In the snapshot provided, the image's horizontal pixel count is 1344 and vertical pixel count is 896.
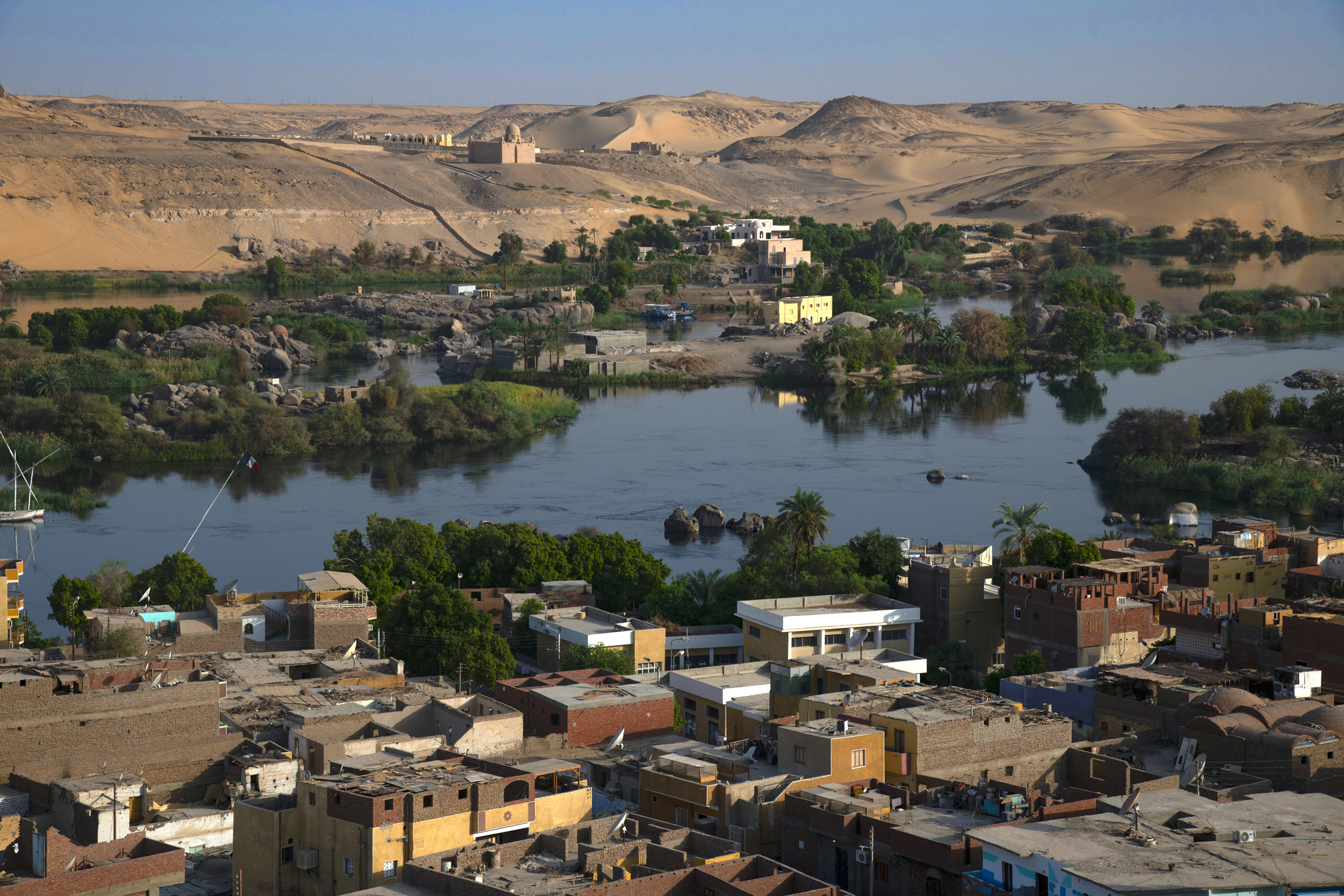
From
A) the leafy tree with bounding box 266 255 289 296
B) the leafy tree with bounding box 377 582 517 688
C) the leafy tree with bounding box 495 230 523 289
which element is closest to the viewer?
the leafy tree with bounding box 377 582 517 688

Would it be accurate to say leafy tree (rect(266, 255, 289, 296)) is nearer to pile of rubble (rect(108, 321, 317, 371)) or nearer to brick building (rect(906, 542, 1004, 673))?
pile of rubble (rect(108, 321, 317, 371))

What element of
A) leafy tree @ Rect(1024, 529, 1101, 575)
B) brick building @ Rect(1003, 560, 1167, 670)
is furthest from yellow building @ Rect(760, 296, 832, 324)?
brick building @ Rect(1003, 560, 1167, 670)

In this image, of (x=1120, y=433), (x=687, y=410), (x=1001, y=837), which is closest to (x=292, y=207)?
(x=687, y=410)

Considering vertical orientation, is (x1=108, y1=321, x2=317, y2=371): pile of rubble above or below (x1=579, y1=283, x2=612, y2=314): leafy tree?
below

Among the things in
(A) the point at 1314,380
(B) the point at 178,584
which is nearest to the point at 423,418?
(B) the point at 178,584

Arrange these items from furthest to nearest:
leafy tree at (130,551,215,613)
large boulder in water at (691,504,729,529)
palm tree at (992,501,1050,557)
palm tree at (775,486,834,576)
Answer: large boulder in water at (691,504,729,529), palm tree at (775,486,834,576), palm tree at (992,501,1050,557), leafy tree at (130,551,215,613)

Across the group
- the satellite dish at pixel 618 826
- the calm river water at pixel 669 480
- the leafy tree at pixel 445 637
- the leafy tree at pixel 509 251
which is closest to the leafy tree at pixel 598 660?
the leafy tree at pixel 445 637

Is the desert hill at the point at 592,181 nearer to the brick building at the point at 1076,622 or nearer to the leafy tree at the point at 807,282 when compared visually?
the leafy tree at the point at 807,282
